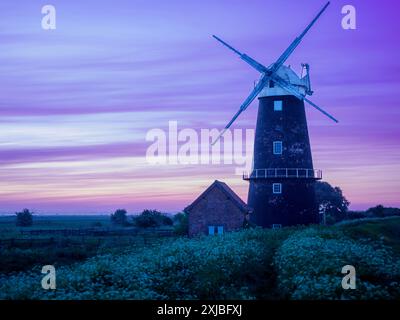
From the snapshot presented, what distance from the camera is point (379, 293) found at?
532 inches

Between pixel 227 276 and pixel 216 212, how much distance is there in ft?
69.8

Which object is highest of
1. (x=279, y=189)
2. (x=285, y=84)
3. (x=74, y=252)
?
(x=285, y=84)

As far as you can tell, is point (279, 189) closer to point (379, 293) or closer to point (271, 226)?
point (271, 226)

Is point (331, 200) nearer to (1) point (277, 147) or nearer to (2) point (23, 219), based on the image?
(1) point (277, 147)

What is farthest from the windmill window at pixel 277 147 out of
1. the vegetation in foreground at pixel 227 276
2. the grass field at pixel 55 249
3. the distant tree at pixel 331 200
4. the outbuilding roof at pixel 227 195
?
the distant tree at pixel 331 200

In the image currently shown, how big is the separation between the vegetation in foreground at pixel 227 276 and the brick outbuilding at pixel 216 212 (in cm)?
1584

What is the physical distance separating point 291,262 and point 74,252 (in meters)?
18.4

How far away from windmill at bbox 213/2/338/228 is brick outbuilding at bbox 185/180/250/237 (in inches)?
109

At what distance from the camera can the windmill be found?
136ft

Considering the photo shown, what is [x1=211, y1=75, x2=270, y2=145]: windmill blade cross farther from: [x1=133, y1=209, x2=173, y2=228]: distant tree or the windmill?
[x1=133, y1=209, x2=173, y2=228]: distant tree

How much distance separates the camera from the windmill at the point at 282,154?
41406 mm

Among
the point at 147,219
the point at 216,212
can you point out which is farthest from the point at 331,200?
the point at 216,212

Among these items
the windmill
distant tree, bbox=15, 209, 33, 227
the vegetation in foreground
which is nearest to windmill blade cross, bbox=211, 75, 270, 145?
the windmill
